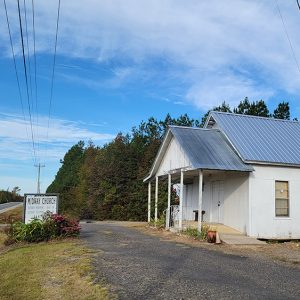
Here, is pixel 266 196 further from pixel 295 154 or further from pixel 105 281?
pixel 105 281

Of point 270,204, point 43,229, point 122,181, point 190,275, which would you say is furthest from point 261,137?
point 122,181

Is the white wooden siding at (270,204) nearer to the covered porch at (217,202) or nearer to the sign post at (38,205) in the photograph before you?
the covered porch at (217,202)

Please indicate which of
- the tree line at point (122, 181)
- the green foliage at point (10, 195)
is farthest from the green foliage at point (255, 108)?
the green foliage at point (10, 195)

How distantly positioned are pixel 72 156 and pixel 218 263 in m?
75.6

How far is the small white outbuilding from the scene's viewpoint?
19.6 metres

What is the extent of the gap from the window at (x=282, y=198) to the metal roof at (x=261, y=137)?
3.43 ft

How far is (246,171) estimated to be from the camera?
19500 millimetres

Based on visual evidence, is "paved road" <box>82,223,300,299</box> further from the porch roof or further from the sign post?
the porch roof

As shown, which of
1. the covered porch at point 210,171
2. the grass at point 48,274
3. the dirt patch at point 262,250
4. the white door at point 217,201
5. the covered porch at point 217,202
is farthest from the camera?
the white door at point 217,201

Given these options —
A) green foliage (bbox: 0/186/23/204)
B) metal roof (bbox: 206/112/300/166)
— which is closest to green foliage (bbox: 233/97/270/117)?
metal roof (bbox: 206/112/300/166)

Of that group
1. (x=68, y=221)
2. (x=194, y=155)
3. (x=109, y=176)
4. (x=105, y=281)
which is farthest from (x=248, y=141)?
(x=109, y=176)

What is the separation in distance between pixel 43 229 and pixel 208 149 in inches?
329

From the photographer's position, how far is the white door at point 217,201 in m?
22.4

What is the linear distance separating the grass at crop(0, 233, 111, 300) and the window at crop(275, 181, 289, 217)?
386 inches
